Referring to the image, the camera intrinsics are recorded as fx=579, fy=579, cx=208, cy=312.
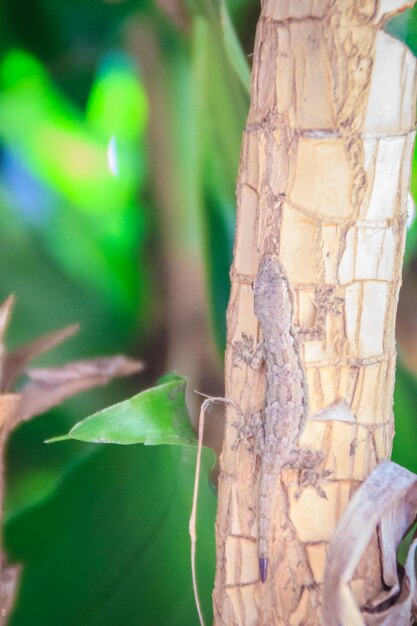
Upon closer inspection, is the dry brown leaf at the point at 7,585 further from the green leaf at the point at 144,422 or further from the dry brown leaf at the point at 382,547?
the dry brown leaf at the point at 382,547

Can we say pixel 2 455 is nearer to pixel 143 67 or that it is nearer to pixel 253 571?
pixel 253 571

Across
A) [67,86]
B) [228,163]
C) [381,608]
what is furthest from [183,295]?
[381,608]

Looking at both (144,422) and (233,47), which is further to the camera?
(233,47)

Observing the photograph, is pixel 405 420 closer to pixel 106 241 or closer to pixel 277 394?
pixel 277 394

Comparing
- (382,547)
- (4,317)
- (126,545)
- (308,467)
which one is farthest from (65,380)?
(382,547)

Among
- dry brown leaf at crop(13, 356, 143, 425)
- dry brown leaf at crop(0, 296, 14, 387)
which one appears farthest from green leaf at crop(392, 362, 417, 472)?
dry brown leaf at crop(0, 296, 14, 387)

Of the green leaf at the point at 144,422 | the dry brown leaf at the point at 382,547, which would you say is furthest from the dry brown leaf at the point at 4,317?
the dry brown leaf at the point at 382,547

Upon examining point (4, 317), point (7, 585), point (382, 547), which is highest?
point (4, 317)
